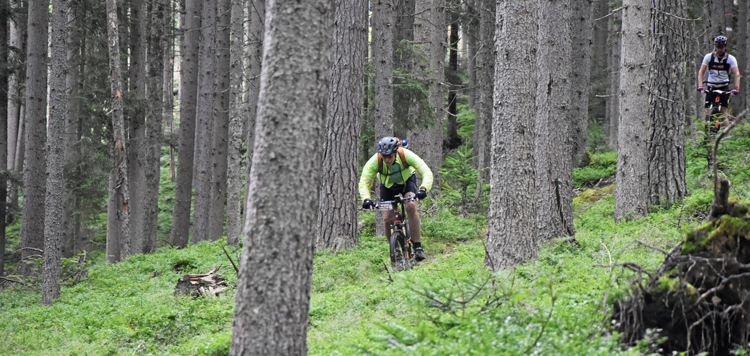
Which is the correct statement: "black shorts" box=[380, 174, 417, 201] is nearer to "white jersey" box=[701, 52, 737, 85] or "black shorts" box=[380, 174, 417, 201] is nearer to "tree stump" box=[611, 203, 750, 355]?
"tree stump" box=[611, 203, 750, 355]

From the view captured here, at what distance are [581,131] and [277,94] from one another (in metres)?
17.0

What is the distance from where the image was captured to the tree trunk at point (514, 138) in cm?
712

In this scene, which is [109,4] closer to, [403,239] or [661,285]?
[403,239]

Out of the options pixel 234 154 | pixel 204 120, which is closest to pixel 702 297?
pixel 234 154

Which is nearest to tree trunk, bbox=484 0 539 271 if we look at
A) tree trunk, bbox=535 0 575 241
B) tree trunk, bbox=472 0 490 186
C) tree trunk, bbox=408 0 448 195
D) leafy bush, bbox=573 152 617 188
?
tree trunk, bbox=535 0 575 241

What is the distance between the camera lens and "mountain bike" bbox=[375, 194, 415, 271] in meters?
8.90

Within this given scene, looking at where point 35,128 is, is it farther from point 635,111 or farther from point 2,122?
point 635,111

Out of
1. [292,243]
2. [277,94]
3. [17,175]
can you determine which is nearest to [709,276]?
[292,243]

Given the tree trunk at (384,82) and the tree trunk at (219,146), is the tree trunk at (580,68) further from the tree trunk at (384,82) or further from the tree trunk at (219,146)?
the tree trunk at (219,146)

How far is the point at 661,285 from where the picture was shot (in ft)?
14.7

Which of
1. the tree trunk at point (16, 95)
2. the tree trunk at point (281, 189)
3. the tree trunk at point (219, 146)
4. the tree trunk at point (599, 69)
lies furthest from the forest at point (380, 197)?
the tree trunk at point (599, 69)

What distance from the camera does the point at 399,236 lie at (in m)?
8.97

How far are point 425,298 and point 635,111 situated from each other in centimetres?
671

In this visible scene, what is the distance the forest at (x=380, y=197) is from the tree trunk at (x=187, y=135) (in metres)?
0.08
